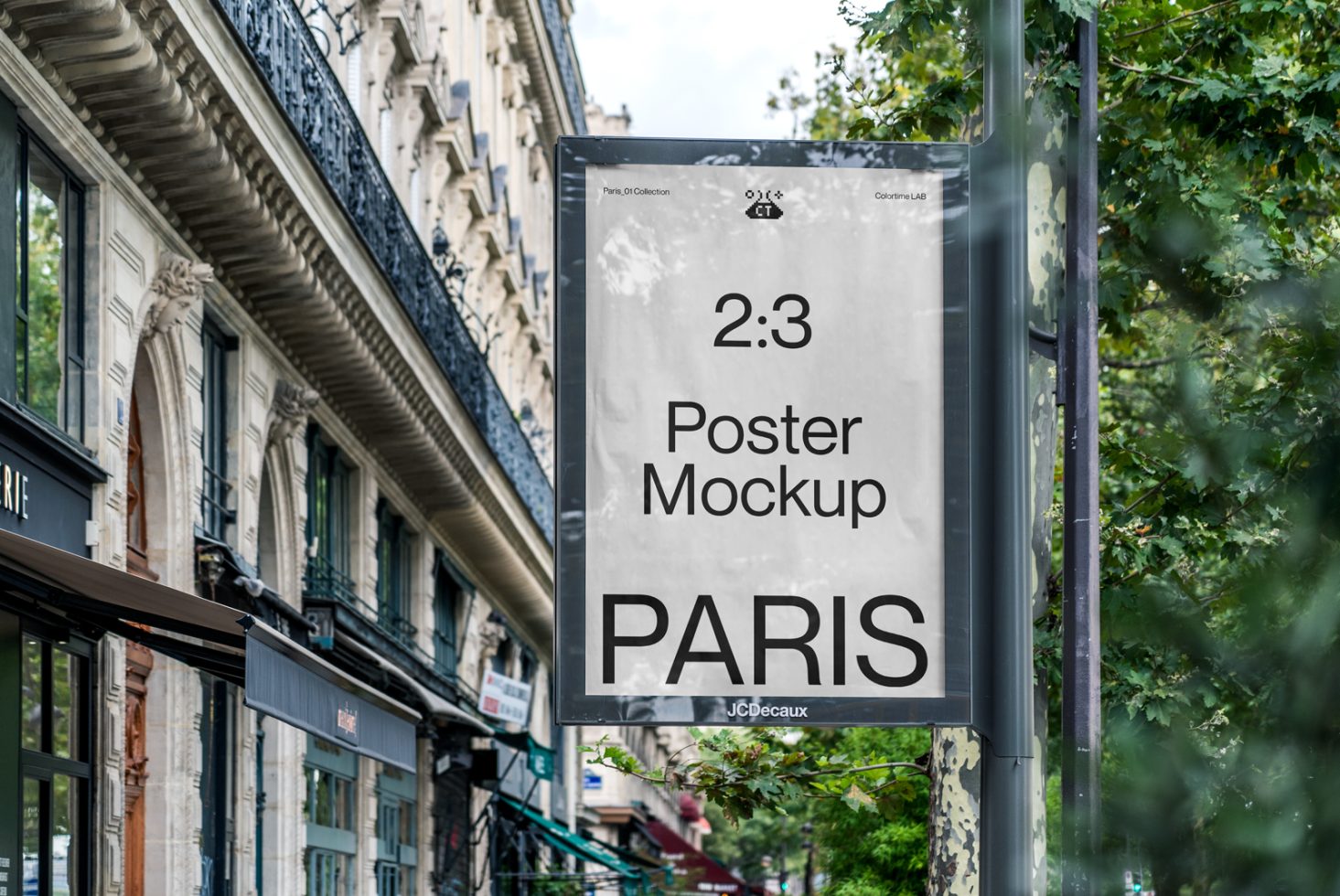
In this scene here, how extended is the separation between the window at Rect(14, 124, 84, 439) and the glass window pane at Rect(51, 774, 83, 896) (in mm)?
2065

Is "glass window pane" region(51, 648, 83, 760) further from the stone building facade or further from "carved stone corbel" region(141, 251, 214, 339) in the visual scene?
"carved stone corbel" region(141, 251, 214, 339)

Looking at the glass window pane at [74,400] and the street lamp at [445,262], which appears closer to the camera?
the glass window pane at [74,400]

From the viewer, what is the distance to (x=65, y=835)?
12.3 m

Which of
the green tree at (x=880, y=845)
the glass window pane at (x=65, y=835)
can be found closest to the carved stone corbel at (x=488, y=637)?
the green tree at (x=880, y=845)

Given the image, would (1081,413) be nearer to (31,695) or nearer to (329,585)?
(31,695)

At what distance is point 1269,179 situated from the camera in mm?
11070

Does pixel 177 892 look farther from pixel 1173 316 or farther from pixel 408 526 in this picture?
pixel 1173 316

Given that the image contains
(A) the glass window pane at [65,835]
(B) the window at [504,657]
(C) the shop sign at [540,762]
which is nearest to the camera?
(A) the glass window pane at [65,835]

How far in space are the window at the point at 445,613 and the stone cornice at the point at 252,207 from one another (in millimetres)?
1837

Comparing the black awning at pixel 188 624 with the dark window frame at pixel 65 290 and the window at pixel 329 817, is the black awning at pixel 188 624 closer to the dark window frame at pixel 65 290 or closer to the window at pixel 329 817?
the dark window frame at pixel 65 290

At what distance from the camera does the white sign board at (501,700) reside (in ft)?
90.0

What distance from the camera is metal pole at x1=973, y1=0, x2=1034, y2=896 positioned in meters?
3.77

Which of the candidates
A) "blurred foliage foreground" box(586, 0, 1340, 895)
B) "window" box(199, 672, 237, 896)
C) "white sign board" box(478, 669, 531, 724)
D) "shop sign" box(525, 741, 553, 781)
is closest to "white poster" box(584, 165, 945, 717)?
"blurred foliage foreground" box(586, 0, 1340, 895)

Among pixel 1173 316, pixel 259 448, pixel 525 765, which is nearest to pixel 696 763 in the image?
pixel 1173 316
